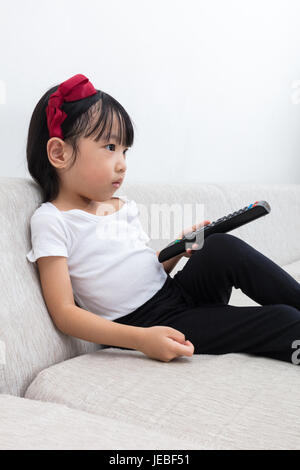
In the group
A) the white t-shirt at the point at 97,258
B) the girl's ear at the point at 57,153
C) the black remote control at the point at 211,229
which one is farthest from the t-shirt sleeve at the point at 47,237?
the black remote control at the point at 211,229

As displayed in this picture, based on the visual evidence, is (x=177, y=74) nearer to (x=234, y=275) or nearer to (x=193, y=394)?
(x=234, y=275)

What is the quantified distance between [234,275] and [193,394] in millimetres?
301

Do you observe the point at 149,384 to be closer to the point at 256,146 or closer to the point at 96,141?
the point at 96,141

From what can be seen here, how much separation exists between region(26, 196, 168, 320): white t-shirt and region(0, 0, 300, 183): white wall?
26 centimetres

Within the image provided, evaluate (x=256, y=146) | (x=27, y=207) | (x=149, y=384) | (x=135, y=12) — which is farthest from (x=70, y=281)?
(x=256, y=146)

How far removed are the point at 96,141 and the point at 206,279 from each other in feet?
1.07

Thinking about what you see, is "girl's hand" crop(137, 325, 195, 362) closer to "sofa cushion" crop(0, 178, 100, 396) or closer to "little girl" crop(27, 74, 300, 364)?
"little girl" crop(27, 74, 300, 364)

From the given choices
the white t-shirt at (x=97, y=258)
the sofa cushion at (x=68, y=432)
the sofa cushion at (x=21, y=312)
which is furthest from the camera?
the white t-shirt at (x=97, y=258)

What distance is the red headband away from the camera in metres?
0.87

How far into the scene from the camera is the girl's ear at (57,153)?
2.90ft

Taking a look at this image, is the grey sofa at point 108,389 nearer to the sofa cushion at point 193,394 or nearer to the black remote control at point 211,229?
the sofa cushion at point 193,394

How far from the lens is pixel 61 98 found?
0.88 m

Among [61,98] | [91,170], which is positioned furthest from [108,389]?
[61,98]

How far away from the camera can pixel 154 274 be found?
3.17 feet
